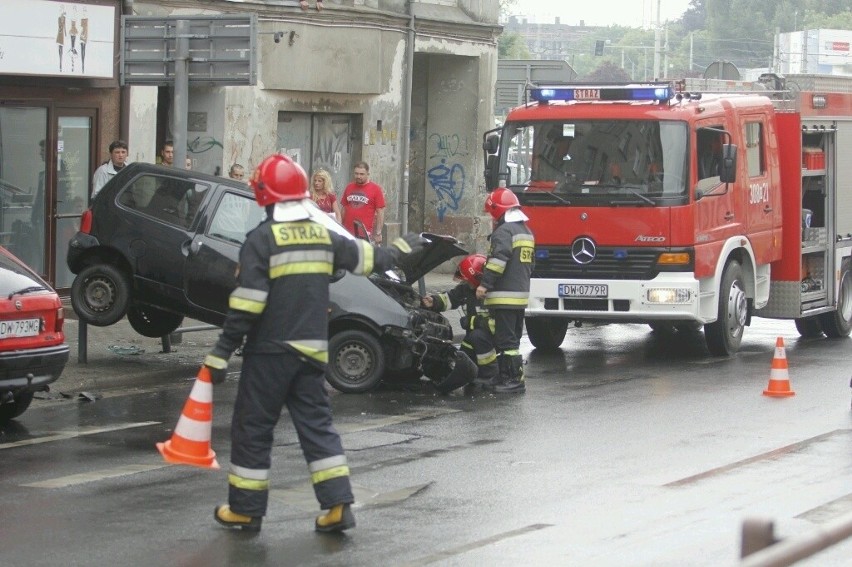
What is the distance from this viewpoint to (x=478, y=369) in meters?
13.0

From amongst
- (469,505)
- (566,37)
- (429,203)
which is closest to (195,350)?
(469,505)

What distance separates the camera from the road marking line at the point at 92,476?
8711 millimetres

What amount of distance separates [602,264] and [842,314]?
466 cm

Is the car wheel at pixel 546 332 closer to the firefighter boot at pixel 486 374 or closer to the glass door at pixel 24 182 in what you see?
the firefighter boot at pixel 486 374

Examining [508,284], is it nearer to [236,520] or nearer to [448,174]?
[236,520]

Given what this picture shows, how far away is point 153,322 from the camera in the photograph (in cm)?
1413

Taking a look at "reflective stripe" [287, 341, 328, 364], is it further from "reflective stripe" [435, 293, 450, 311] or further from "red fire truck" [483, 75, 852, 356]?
"red fire truck" [483, 75, 852, 356]

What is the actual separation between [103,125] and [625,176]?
6.92 metres

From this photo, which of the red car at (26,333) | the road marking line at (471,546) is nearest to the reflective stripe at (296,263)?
the road marking line at (471,546)

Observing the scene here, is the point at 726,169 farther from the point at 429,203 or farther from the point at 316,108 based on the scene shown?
the point at 429,203

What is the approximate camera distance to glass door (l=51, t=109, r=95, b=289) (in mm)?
18062

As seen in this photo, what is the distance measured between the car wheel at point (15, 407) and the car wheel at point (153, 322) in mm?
3034

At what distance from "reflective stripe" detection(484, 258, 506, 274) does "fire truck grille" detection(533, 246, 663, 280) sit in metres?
2.12

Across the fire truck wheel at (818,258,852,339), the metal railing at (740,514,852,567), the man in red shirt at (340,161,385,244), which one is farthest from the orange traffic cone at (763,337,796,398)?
the metal railing at (740,514,852,567)
